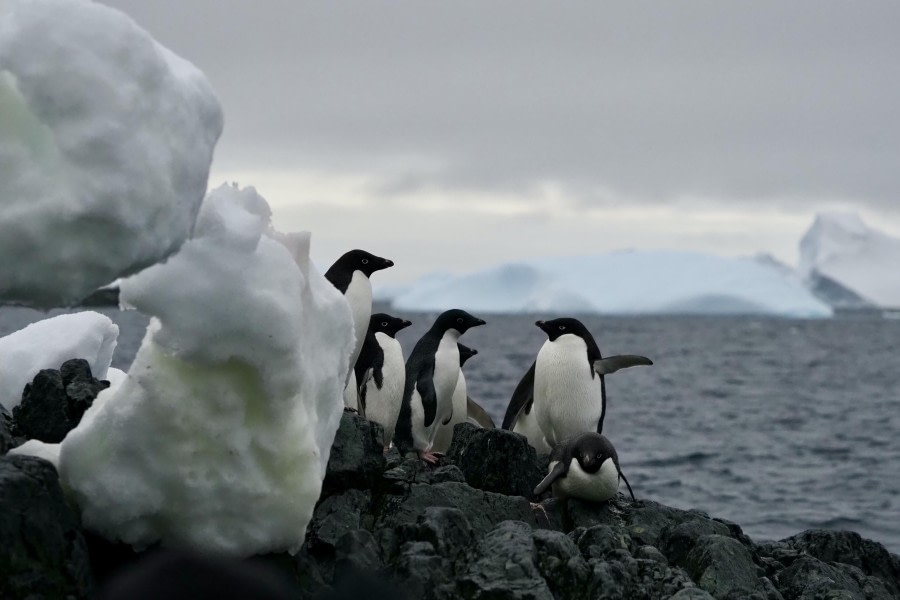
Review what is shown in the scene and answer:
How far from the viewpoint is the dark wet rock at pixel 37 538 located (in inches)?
171

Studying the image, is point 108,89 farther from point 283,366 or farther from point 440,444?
point 440,444

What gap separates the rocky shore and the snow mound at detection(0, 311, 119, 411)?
6.37ft

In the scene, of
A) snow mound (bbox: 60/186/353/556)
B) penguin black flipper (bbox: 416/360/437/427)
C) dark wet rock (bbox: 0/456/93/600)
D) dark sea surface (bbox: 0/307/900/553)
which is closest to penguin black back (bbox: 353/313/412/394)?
penguin black flipper (bbox: 416/360/437/427)

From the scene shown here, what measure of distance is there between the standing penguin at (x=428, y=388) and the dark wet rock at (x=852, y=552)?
2929mm

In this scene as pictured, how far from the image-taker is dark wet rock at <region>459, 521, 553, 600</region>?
17.1ft

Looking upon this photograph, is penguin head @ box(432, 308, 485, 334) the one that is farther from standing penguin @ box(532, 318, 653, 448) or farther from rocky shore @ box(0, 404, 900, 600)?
rocky shore @ box(0, 404, 900, 600)

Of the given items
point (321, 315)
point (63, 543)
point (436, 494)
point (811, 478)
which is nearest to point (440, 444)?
point (436, 494)

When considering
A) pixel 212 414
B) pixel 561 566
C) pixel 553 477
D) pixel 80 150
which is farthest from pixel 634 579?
pixel 80 150

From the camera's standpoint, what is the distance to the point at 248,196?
5125mm

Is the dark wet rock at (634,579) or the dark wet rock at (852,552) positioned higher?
the dark wet rock at (634,579)

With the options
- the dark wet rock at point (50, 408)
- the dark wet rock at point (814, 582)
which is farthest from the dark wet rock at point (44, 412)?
the dark wet rock at point (814, 582)

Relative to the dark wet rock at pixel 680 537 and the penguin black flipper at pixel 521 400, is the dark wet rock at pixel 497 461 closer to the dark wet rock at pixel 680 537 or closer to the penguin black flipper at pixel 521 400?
the dark wet rock at pixel 680 537

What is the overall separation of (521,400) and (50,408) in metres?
5.65

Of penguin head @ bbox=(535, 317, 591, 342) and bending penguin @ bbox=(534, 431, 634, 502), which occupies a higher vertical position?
penguin head @ bbox=(535, 317, 591, 342)
